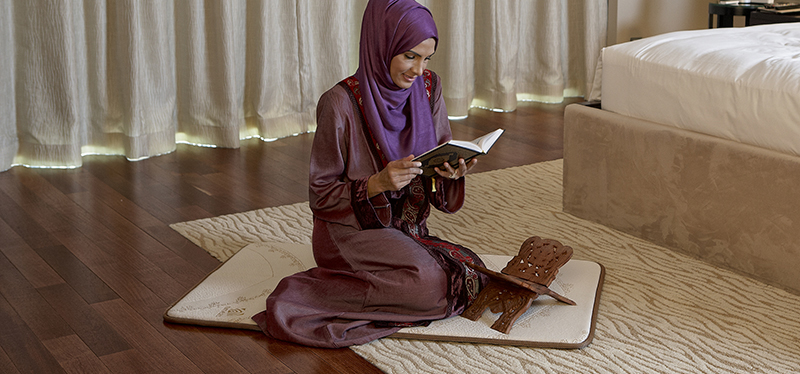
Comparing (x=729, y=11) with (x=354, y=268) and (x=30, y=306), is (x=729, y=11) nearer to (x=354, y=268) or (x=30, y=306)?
(x=354, y=268)

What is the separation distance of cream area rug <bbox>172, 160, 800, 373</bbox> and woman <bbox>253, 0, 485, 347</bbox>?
0.11 m

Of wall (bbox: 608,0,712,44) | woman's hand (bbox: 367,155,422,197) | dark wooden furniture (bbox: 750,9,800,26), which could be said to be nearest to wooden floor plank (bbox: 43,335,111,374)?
woman's hand (bbox: 367,155,422,197)

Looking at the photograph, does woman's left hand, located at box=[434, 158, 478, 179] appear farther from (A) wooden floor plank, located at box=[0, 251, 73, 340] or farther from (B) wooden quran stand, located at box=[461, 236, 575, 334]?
(A) wooden floor plank, located at box=[0, 251, 73, 340]

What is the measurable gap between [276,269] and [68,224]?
2.89ft

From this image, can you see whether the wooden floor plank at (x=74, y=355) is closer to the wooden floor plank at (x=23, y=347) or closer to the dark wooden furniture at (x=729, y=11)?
the wooden floor plank at (x=23, y=347)

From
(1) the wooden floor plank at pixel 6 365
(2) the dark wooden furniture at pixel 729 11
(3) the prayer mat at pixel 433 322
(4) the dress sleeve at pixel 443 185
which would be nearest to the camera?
(1) the wooden floor plank at pixel 6 365

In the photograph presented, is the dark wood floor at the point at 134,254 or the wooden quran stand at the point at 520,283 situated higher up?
the wooden quran stand at the point at 520,283

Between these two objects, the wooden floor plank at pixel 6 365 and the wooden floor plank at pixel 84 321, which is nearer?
the wooden floor plank at pixel 6 365

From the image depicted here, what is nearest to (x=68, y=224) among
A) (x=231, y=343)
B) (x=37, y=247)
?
(x=37, y=247)

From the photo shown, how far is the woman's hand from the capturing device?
71.5 inches

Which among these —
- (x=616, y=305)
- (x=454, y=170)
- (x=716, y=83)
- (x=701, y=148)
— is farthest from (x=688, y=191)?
(x=454, y=170)

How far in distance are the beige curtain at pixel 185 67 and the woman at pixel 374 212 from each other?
6.22 ft

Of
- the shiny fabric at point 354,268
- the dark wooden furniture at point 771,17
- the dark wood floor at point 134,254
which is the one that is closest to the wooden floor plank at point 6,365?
the dark wood floor at point 134,254

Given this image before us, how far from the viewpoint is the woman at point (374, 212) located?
6.22 ft
